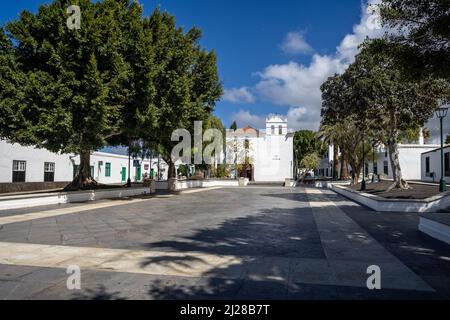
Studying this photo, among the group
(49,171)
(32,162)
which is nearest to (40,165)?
(32,162)

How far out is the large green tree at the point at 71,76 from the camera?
45.8 ft

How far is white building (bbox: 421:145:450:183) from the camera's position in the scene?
29.1 metres

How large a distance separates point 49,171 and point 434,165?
125 feet

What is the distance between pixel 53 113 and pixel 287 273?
12699 millimetres

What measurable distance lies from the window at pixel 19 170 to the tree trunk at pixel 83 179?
8974mm

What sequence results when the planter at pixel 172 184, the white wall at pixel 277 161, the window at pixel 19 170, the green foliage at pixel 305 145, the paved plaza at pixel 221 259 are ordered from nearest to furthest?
the paved plaza at pixel 221 259 < the window at pixel 19 170 < the planter at pixel 172 184 < the white wall at pixel 277 161 < the green foliage at pixel 305 145

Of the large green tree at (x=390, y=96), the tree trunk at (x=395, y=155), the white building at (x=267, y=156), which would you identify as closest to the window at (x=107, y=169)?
the white building at (x=267, y=156)

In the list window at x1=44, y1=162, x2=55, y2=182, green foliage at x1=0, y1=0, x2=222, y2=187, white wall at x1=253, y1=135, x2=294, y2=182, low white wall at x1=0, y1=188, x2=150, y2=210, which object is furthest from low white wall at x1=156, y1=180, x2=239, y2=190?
white wall at x1=253, y1=135, x2=294, y2=182

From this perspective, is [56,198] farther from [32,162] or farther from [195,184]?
[195,184]

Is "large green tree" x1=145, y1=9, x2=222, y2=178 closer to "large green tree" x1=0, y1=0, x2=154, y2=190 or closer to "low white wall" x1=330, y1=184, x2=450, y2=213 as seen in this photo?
"large green tree" x1=0, y1=0, x2=154, y2=190

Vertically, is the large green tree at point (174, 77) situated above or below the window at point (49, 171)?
above

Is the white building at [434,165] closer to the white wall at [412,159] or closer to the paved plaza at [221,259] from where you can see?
the white wall at [412,159]

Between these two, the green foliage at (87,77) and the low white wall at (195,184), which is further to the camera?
the low white wall at (195,184)

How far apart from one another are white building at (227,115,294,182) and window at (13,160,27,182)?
34.9 meters
